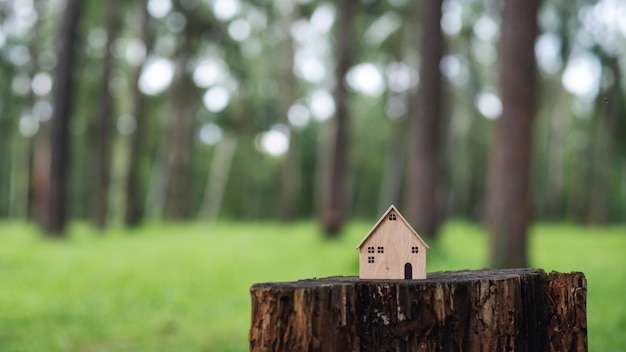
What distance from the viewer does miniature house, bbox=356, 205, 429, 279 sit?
441 cm

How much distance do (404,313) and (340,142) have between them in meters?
17.4

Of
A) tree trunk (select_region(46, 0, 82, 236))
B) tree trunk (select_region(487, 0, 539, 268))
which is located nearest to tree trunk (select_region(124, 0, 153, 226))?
tree trunk (select_region(46, 0, 82, 236))

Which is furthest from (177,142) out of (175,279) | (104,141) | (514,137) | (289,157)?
(514,137)

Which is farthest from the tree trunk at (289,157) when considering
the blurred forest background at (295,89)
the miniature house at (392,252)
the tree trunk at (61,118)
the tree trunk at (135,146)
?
the miniature house at (392,252)

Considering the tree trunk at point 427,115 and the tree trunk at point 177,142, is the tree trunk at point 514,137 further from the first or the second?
the tree trunk at point 177,142

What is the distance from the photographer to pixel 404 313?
14.2ft

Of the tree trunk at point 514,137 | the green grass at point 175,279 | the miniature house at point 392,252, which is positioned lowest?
the green grass at point 175,279

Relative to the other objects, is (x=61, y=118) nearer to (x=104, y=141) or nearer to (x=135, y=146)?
(x=104, y=141)

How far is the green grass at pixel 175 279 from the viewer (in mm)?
9406

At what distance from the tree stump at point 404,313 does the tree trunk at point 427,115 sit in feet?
42.5

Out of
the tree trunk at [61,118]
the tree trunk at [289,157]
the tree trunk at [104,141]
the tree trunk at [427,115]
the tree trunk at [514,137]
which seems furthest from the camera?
the tree trunk at [289,157]

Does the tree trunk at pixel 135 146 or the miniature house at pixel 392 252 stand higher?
the tree trunk at pixel 135 146

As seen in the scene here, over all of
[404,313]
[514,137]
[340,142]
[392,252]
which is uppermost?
[340,142]

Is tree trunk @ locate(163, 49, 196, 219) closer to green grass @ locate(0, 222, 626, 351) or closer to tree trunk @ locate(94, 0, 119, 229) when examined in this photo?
tree trunk @ locate(94, 0, 119, 229)
